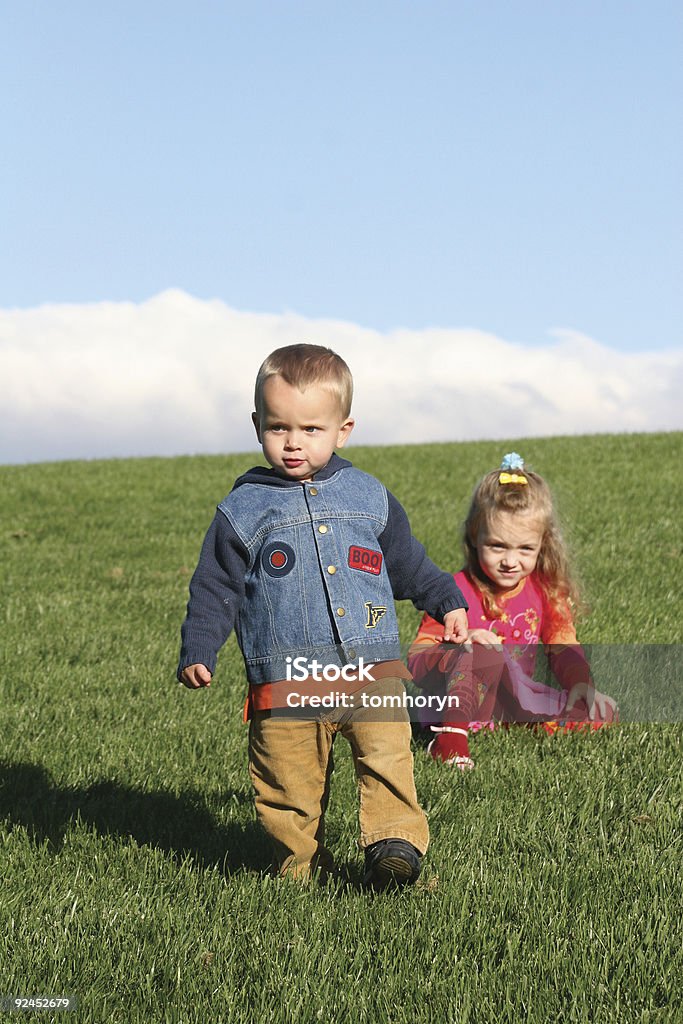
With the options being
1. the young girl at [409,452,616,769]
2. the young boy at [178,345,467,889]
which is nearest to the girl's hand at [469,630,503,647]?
the young girl at [409,452,616,769]

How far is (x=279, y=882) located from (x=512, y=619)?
2.81 metres

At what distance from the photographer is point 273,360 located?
3820 millimetres

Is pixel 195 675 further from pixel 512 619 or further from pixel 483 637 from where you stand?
pixel 512 619

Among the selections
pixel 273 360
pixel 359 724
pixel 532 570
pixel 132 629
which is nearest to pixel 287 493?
pixel 273 360

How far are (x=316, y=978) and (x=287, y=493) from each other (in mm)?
1677

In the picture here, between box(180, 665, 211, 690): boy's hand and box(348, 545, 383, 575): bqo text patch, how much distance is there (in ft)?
2.19

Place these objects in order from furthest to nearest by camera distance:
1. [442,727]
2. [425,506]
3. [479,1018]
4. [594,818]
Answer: [425,506] < [442,727] < [594,818] < [479,1018]

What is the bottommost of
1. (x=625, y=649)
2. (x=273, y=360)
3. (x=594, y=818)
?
(x=594, y=818)

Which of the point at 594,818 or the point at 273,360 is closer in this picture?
the point at 273,360

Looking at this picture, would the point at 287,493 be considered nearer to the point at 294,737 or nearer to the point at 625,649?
the point at 294,737

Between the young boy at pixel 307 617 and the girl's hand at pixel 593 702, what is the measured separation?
247 cm

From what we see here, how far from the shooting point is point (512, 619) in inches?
248

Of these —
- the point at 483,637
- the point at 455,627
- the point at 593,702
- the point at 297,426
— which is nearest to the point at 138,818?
the point at 455,627

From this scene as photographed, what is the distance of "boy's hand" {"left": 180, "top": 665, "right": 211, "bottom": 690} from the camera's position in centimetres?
380
